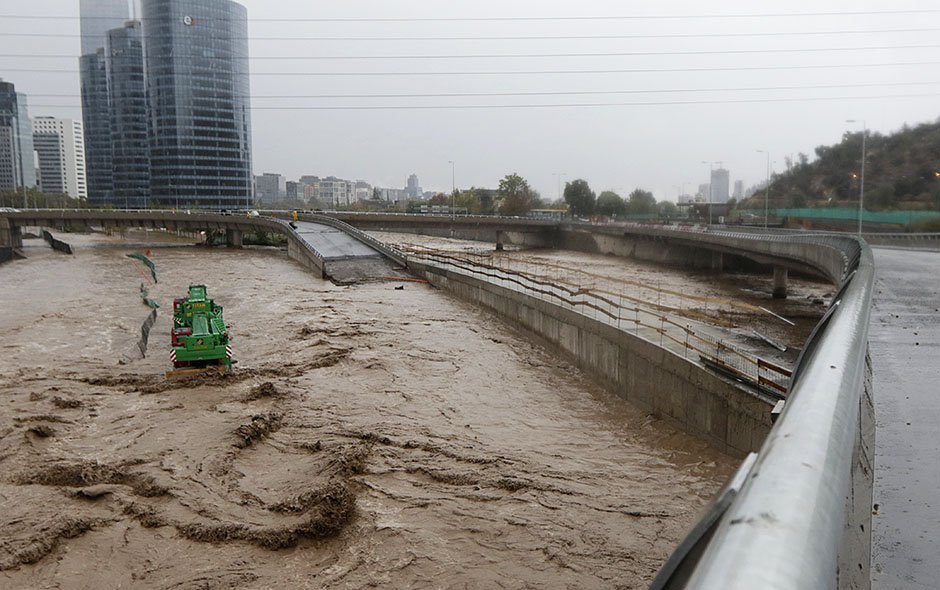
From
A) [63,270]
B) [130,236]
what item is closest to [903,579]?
[63,270]

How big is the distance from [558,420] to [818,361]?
17944 millimetres

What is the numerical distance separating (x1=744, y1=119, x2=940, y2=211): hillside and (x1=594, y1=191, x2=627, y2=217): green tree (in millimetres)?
23536

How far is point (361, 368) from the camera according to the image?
2530cm

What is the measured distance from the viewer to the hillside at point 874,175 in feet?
284

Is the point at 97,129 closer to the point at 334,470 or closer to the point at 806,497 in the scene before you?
the point at 334,470

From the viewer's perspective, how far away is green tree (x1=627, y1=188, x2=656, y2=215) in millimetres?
135375

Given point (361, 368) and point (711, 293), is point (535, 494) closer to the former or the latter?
point (361, 368)

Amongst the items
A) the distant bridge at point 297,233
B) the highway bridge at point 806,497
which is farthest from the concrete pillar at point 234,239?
the highway bridge at point 806,497

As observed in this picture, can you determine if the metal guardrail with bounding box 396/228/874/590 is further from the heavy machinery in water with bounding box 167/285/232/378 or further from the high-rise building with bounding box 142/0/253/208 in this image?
the high-rise building with bounding box 142/0/253/208

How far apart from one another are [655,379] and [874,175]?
10007 cm

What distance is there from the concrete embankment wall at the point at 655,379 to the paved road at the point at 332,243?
28231 mm

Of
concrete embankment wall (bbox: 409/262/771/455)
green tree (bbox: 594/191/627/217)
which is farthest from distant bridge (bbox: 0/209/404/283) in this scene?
green tree (bbox: 594/191/627/217)

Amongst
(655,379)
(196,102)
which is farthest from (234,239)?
(196,102)

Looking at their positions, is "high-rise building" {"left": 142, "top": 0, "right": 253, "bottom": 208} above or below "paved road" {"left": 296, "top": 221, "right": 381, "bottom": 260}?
above
